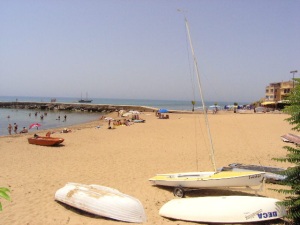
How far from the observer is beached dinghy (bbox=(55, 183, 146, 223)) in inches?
322

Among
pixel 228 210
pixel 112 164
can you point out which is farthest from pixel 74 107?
pixel 228 210

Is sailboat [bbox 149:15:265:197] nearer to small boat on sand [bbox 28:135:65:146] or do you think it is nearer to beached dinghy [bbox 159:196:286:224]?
beached dinghy [bbox 159:196:286:224]

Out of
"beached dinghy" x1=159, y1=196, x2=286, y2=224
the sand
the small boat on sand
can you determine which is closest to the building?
the sand

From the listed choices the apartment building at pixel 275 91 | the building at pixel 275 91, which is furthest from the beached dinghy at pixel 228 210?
the apartment building at pixel 275 91

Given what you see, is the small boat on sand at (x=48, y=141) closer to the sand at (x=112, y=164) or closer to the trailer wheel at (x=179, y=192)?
the sand at (x=112, y=164)

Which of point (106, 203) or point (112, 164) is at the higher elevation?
point (106, 203)

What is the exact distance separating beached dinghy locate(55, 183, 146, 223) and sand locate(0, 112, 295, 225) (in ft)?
0.73

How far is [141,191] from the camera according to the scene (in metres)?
10.8

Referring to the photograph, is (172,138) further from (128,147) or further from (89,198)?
(89,198)

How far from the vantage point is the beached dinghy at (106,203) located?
26.9ft

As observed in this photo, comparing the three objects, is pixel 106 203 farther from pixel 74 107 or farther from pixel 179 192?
pixel 74 107

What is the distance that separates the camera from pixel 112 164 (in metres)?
15.4

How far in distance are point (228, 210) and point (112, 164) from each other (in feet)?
27.6

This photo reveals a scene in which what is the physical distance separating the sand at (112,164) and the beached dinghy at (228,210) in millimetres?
331
